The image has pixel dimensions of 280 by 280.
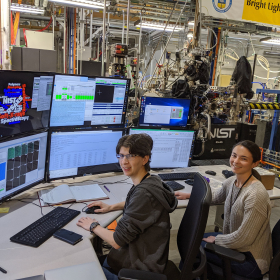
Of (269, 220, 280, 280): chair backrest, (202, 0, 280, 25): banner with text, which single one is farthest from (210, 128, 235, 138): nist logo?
(202, 0, 280, 25): banner with text

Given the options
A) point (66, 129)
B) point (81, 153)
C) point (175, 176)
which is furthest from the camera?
point (175, 176)

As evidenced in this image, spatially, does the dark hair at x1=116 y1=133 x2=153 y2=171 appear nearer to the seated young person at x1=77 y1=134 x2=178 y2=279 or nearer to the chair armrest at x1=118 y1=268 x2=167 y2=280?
the seated young person at x1=77 y1=134 x2=178 y2=279

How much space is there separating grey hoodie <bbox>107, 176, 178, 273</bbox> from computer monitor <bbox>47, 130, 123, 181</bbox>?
2.73 ft

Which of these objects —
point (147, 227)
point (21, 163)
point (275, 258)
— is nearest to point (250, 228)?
point (275, 258)

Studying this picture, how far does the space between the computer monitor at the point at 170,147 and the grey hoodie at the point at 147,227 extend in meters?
1.11

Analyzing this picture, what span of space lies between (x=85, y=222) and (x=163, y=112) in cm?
129

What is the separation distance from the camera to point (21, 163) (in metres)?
1.63

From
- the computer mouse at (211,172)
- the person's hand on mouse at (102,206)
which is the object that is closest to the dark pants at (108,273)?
the person's hand on mouse at (102,206)

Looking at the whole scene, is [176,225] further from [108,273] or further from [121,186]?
[108,273]

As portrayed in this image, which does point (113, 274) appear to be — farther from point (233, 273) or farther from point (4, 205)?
point (4, 205)

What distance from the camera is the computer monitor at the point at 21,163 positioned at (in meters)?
1.51

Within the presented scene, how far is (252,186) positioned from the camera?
63.8 inches

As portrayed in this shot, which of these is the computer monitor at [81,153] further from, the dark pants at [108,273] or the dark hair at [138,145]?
the dark pants at [108,273]

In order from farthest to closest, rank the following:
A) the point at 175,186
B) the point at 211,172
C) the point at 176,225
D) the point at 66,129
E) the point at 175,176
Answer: the point at 176,225 < the point at 211,172 < the point at 175,176 < the point at 175,186 < the point at 66,129
